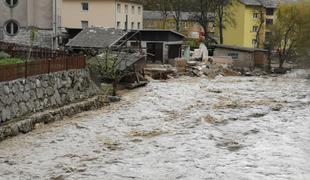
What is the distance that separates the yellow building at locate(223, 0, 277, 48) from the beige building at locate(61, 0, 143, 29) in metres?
18.2

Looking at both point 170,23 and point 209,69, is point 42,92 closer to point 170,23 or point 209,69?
point 209,69

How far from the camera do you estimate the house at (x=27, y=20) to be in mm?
39844

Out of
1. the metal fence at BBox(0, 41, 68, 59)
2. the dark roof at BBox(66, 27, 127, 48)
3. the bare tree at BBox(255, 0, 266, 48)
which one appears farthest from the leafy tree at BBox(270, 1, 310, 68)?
the metal fence at BBox(0, 41, 68, 59)

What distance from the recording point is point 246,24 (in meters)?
74.0

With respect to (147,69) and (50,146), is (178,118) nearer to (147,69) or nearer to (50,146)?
(50,146)

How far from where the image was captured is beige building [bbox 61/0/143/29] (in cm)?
5900

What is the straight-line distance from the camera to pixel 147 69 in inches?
1689

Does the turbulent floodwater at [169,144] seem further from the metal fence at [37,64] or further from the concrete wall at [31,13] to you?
the concrete wall at [31,13]

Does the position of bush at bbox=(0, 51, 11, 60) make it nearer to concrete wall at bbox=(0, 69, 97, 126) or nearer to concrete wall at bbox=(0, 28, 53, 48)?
concrete wall at bbox=(0, 69, 97, 126)

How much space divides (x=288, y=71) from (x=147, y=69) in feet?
70.7

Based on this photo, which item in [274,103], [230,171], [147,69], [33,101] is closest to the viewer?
[230,171]

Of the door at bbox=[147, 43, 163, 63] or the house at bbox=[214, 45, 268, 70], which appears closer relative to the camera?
the door at bbox=[147, 43, 163, 63]

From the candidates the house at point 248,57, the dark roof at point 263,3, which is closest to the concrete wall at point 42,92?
the house at point 248,57

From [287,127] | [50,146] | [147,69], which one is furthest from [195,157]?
[147,69]
